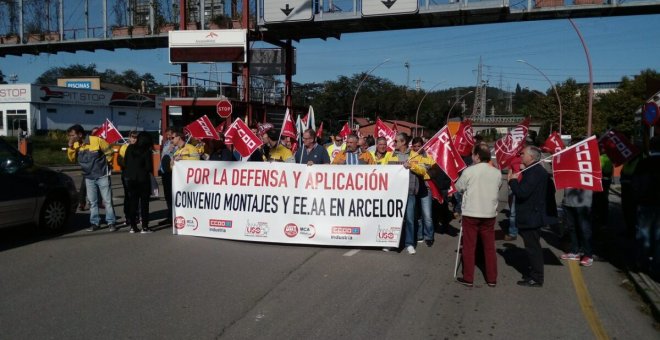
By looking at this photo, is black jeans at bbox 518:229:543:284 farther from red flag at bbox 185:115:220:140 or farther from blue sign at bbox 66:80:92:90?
blue sign at bbox 66:80:92:90

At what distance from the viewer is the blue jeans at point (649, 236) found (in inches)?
276

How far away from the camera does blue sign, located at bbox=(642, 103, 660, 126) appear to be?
865 centimetres

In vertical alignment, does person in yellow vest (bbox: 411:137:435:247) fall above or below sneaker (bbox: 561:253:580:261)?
above

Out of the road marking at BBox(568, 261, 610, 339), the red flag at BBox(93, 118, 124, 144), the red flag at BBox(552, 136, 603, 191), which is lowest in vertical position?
the road marking at BBox(568, 261, 610, 339)

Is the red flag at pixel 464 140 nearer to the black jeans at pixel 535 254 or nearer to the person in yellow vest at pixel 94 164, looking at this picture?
the black jeans at pixel 535 254

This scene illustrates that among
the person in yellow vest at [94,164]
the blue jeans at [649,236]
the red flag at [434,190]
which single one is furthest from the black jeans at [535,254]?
the person in yellow vest at [94,164]

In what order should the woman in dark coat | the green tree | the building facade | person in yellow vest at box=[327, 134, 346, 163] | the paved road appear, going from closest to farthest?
the paved road, the woman in dark coat, person in yellow vest at box=[327, 134, 346, 163], the building facade, the green tree

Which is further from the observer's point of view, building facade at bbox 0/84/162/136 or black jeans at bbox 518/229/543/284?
building facade at bbox 0/84/162/136

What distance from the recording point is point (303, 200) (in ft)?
28.9

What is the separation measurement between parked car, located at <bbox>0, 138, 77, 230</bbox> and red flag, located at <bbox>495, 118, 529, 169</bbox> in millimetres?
7799

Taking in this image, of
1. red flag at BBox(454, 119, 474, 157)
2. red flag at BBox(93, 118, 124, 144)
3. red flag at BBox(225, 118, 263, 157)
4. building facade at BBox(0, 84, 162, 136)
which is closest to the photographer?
red flag at BBox(454, 119, 474, 157)

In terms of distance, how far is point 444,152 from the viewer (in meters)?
8.48

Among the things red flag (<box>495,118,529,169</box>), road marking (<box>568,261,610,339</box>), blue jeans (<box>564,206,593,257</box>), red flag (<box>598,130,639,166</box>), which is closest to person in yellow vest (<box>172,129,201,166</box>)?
red flag (<box>495,118,529,169</box>)

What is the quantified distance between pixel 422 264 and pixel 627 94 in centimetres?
5055
